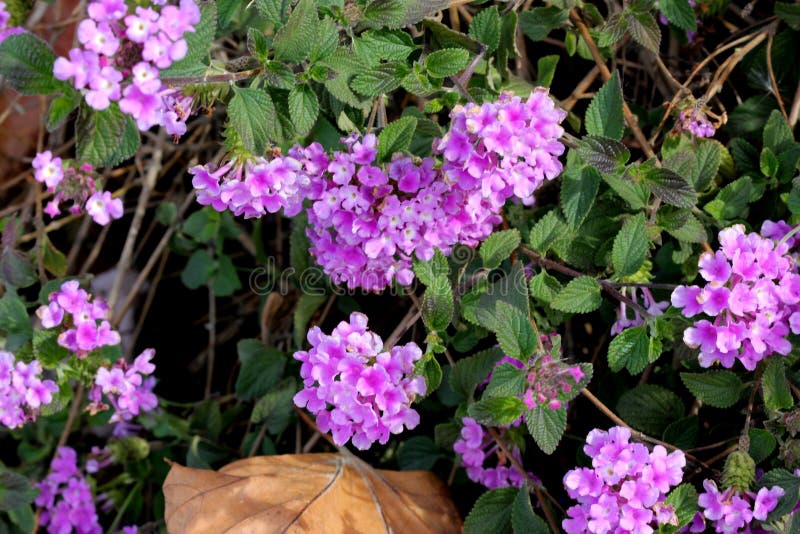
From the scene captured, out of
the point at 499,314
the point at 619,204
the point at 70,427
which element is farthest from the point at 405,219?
the point at 70,427

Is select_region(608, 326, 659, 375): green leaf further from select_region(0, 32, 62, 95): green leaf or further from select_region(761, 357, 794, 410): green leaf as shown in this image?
select_region(0, 32, 62, 95): green leaf

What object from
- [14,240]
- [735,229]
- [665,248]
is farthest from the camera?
[14,240]

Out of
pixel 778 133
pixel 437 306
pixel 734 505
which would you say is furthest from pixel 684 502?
pixel 778 133

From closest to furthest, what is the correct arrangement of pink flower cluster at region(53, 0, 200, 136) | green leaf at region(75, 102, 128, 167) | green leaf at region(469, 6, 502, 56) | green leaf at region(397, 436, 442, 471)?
pink flower cluster at region(53, 0, 200, 136)
green leaf at region(75, 102, 128, 167)
green leaf at region(469, 6, 502, 56)
green leaf at region(397, 436, 442, 471)

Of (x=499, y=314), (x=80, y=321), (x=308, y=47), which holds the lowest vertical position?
(x=80, y=321)

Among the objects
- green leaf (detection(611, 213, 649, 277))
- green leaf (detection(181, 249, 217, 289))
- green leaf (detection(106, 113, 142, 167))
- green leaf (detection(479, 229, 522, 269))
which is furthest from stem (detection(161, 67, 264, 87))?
green leaf (detection(181, 249, 217, 289))

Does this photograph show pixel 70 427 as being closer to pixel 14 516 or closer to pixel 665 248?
pixel 14 516

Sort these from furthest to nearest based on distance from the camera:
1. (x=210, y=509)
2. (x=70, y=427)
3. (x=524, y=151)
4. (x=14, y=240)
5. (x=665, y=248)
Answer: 1. (x=70, y=427)
2. (x=14, y=240)
3. (x=665, y=248)
4. (x=210, y=509)
5. (x=524, y=151)
